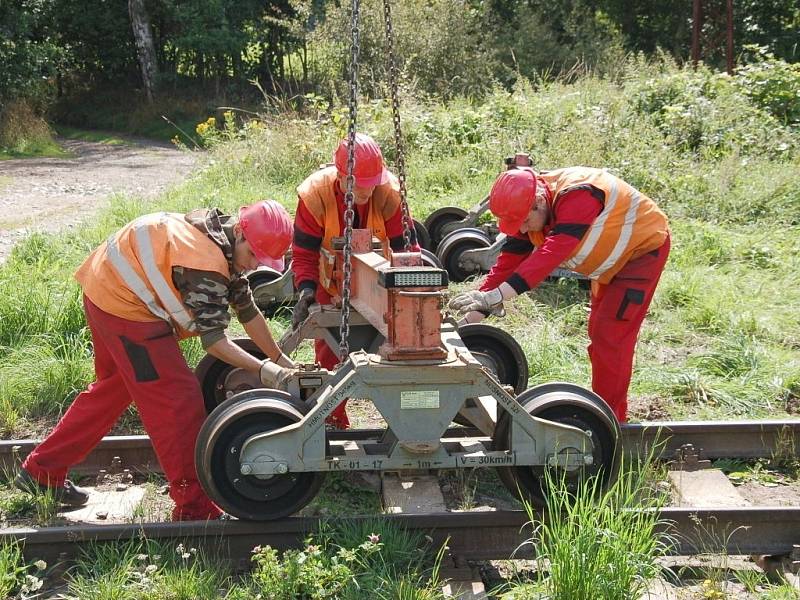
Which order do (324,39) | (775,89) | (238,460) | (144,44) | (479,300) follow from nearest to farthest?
(238,460)
(479,300)
(775,89)
(324,39)
(144,44)

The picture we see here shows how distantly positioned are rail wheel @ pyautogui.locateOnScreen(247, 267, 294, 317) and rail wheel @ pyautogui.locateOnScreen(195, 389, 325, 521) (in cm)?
350

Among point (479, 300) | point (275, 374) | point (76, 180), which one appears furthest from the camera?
point (76, 180)

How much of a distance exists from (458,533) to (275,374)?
123 centimetres

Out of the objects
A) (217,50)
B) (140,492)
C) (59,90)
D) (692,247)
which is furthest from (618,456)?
(59,90)

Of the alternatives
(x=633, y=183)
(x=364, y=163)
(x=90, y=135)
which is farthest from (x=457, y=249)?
(x=90, y=135)

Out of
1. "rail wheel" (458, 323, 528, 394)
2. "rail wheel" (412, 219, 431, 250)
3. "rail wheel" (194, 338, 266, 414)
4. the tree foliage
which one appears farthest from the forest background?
"rail wheel" (194, 338, 266, 414)

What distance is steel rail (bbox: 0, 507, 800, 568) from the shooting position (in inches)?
176

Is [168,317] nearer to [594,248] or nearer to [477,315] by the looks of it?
[477,315]

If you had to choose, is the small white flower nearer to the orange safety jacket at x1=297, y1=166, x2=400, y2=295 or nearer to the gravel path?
the orange safety jacket at x1=297, y1=166, x2=400, y2=295

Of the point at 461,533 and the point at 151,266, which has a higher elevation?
the point at 151,266

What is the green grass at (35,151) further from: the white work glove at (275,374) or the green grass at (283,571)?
the green grass at (283,571)

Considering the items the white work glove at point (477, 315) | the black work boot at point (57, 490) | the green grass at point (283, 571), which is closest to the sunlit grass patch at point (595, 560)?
the green grass at point (283, 571)

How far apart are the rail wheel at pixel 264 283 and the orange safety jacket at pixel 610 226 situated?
3.15 m

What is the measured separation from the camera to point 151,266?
175 inches
